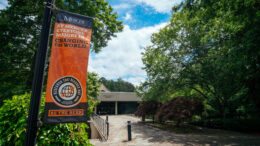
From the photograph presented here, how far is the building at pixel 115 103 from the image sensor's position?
113ft

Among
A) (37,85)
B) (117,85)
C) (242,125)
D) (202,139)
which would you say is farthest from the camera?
(117,85)

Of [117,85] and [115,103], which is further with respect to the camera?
[117,85]

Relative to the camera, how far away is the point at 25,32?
1014 centimetres

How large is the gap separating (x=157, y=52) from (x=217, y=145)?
11.3 meters

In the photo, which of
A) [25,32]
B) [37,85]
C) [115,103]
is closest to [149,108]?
[25,32]

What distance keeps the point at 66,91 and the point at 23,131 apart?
42.9 inches

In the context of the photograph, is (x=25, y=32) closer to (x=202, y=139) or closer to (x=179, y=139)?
(x=179, y=139)

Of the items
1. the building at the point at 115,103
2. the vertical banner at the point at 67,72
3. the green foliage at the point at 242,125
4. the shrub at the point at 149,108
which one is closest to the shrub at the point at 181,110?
the green foliage at the point at 242,125

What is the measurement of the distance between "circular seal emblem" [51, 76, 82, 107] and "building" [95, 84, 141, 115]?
31.2 metres

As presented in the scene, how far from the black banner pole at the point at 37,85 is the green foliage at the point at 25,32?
256 inches

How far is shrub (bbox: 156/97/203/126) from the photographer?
11.7 m

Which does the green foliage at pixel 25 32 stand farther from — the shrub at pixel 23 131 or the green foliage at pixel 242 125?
the green foliage at pixel 242 125

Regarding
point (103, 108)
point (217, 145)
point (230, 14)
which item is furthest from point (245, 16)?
point (103, 108)

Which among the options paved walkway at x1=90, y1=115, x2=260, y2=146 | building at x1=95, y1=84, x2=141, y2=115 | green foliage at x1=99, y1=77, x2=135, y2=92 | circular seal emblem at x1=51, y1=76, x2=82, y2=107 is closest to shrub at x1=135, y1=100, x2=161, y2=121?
paved walkway at x1=90, y1=115, x2=260, y2=146
